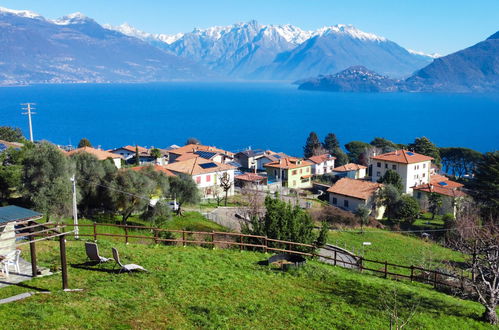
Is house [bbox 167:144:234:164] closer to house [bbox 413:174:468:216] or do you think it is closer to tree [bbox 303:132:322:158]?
tree [bbox 303:132:322:158]

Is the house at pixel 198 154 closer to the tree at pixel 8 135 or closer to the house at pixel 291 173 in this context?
the house at pixel 291 173

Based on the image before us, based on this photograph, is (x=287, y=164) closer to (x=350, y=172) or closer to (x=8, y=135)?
(x=350, y=172)

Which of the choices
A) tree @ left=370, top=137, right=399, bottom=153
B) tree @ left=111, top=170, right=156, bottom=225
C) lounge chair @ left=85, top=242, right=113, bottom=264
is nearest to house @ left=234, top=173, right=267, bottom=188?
tree @ left=111, top=170, right=156, bottom=225

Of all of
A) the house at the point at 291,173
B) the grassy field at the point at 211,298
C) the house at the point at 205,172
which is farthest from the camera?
the house at the point at 291,173

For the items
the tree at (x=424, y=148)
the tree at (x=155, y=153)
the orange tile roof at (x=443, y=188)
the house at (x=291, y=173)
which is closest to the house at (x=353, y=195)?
the orange tile roof at (x=443, y=188)

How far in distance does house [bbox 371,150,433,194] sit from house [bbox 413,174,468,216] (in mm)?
2205

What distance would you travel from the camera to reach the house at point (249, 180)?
58.4 meters

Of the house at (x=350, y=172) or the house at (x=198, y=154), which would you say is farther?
the house at (x=350, y=172)

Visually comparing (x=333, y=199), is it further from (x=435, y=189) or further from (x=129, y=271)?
(x=129, y=271)

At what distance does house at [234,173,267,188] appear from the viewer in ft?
192

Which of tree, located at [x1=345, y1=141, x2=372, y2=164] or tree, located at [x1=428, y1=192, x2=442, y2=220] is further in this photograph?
tree, located at [x1=345, y1=141, x2=372, y2=164]

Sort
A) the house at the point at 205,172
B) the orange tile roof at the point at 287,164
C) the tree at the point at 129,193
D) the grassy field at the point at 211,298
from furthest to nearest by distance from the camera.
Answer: the orange tile roof at the point at 287,164
the house at the point at 205,172
the tree at the point at 129,193
the grassy field at the point at 211,298

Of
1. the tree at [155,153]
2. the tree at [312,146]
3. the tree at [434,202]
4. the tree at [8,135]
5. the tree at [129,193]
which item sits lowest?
the tree at [434,202]

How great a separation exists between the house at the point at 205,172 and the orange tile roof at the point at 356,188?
40.8ft
